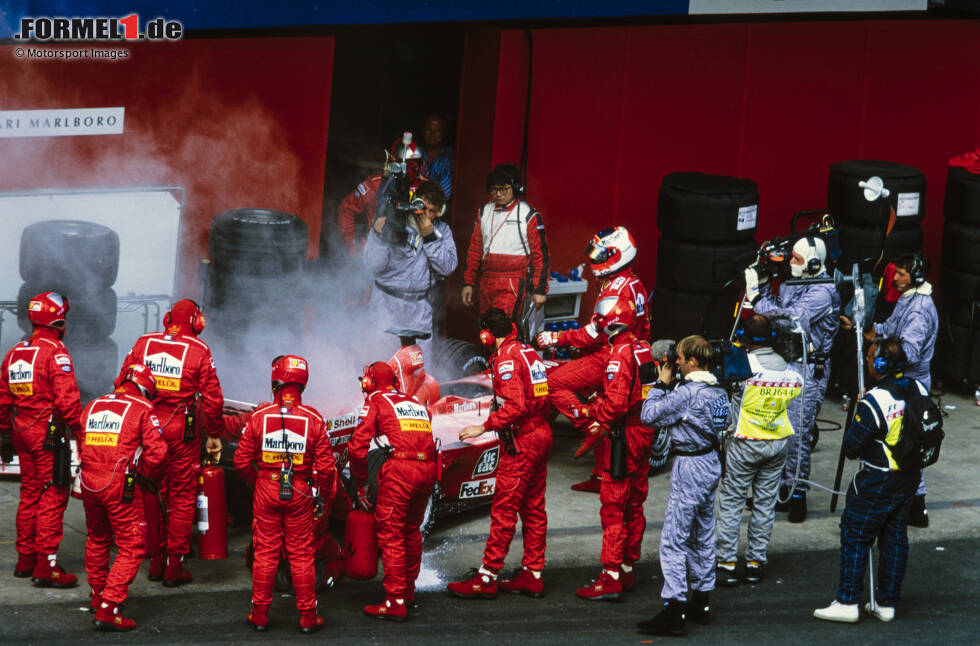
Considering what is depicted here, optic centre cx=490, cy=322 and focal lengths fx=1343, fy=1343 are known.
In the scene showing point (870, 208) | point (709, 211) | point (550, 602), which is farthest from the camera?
point (870, 208)

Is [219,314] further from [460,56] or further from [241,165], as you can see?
[460,56]

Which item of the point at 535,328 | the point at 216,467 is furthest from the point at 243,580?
the point at 535,328

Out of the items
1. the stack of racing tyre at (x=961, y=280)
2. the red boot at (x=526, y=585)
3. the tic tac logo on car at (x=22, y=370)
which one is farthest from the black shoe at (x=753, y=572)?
the stack of racing tyre at (x=961, y=280)

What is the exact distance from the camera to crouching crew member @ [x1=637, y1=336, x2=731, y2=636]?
24.9 feet

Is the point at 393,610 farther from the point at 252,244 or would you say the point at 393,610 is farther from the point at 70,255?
the point at 70,255

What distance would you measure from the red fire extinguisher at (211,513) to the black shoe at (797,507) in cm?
417

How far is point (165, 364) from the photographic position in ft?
26.7

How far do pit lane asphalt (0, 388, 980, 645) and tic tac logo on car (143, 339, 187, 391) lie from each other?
125 centimetres

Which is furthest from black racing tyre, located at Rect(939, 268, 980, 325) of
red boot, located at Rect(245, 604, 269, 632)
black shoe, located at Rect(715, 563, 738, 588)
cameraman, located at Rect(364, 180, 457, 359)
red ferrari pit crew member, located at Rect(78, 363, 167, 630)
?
red ferrari pit crew member, located at Rect(78, 363, 167, 630)

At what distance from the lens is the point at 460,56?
12.7m

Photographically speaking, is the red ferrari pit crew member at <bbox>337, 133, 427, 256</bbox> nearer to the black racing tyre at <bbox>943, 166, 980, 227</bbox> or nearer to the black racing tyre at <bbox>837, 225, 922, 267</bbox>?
the black racing tyre at <bbox>837, 225, 922, 267</bbox>

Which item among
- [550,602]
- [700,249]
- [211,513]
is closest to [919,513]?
[550,602]

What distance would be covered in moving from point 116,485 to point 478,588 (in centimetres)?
227

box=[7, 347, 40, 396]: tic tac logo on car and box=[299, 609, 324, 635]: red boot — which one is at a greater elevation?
box=[7, 347, 40, 396]: tic tac logo on car
